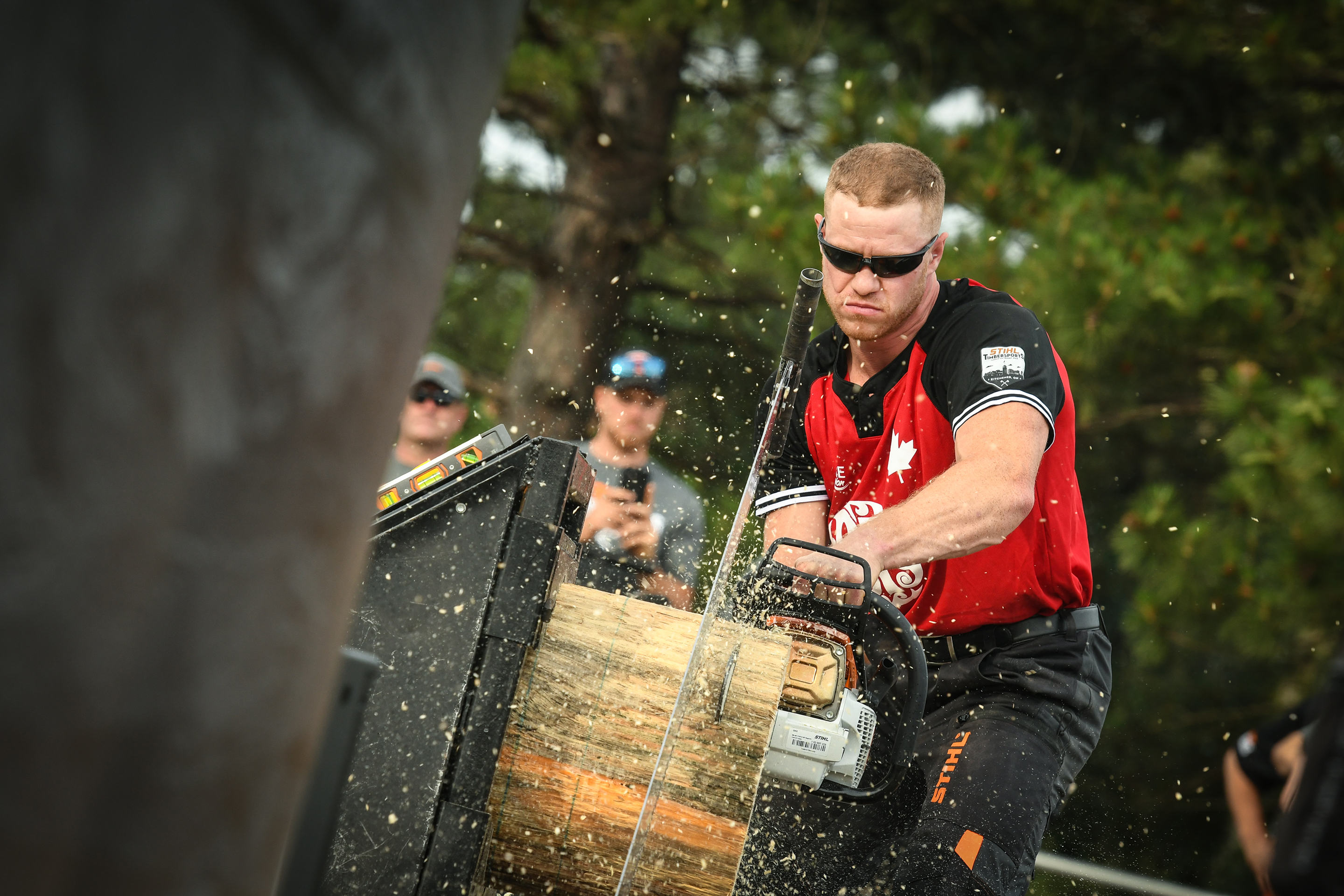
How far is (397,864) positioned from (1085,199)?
5.99 m

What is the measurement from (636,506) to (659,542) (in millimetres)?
180

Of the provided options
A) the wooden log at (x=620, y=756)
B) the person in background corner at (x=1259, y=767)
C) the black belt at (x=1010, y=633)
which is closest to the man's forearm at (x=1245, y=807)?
the person in background corner at (x=1259, y=767)

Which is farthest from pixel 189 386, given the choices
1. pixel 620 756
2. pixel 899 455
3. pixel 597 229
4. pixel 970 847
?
pixel 597 229

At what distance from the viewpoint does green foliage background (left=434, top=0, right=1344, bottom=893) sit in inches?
253

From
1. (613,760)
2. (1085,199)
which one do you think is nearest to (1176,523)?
(1085,199)

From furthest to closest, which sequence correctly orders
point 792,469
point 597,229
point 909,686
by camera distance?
point 597,229 < point 792,469 < point 909,686

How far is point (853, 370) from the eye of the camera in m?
3.27

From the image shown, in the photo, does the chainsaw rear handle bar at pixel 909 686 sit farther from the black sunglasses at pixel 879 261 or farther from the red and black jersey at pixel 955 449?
the black sunglasses at pixel 879 261

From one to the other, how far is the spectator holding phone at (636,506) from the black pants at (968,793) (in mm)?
1094

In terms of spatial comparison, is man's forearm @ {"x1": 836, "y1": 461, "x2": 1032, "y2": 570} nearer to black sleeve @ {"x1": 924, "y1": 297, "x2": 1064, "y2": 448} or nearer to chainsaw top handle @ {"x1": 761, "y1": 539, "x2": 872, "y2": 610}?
chainsaw top handle @ {"x1": 761, "y1": 539, "x2": 872, "y2": 610}

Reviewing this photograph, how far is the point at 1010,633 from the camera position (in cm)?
291

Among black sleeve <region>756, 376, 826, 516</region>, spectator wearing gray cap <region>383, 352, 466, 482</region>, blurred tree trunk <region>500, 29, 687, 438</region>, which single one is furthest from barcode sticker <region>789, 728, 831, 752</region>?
blurred tree trunk <region>500, 29, 687, 438</region>

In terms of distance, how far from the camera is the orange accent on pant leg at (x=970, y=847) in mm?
2426

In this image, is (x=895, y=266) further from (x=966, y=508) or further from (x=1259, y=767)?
(x=1259, y=767)
